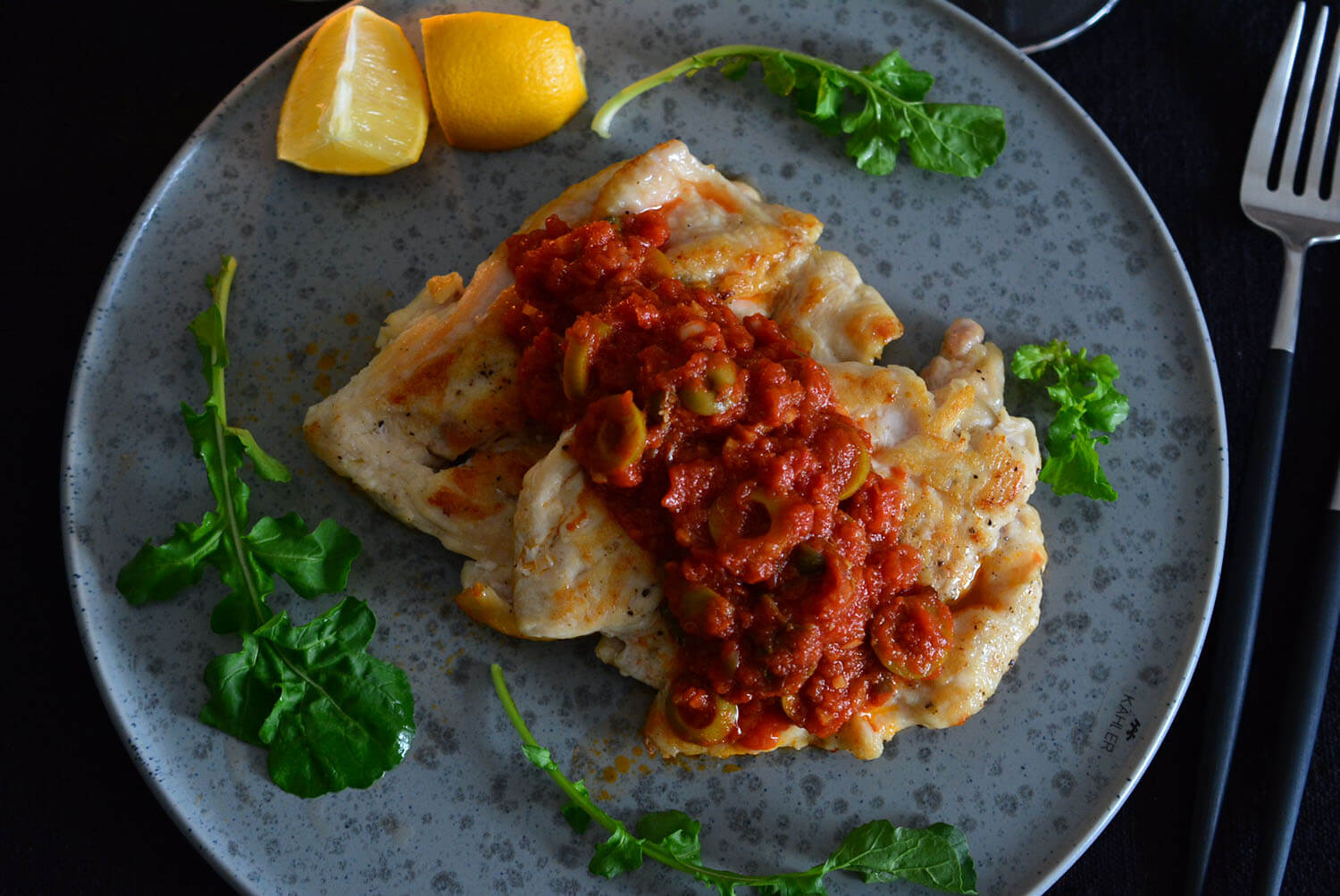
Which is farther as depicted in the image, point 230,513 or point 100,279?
point 100,279

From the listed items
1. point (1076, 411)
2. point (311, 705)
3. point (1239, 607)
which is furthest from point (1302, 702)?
point (311, 705)

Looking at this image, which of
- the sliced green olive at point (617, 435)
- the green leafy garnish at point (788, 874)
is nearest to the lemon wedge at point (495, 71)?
the sliced green olive at point (617, 435)

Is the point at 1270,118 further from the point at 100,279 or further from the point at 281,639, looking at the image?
the point at 100,279

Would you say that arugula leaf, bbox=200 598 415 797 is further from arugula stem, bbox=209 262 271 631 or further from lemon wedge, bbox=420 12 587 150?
lemon wedge, bbox=420 12 587 150

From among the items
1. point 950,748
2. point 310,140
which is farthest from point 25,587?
point 950,748

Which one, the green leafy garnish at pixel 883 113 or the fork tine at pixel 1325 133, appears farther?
the fork tine at pixel 1325 133

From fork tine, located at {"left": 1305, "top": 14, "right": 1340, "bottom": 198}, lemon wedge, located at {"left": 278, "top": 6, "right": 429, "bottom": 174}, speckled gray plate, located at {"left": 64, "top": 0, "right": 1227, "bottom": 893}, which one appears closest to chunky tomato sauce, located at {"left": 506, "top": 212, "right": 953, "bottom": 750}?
speckled gray plate, located at {"left": 64, "top": 0, "right": 1227, "bottom": 893}

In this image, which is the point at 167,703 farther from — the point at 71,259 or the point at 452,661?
the point at 71,259

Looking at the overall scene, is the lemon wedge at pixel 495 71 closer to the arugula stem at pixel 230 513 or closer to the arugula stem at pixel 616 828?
the arugula stem at pixel 230 513
